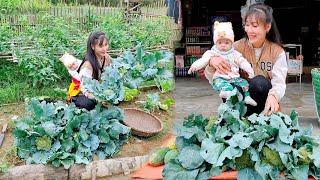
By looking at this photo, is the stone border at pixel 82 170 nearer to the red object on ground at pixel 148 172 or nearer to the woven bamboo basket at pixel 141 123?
the red object on ground at pixel 148 172

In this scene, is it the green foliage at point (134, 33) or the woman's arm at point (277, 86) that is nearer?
the woman's arm at point (277, 86)

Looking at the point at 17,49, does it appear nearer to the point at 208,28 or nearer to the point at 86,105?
the point at 86,105

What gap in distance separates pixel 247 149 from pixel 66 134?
1.79m

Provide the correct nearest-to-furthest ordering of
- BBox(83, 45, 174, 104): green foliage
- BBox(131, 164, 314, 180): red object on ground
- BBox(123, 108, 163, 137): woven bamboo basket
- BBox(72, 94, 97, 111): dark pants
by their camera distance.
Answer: BBox(131, 164, 314, 180): red object on ground → BBox(83, 45, 174, 104): green foliage → BBox(72, 94, 97, 111): dark pants → BBox(123, 108, 163, 137): woven bamboo basket

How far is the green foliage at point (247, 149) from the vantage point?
3.56 meters

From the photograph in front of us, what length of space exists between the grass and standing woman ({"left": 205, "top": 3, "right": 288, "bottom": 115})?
3269 millimetres

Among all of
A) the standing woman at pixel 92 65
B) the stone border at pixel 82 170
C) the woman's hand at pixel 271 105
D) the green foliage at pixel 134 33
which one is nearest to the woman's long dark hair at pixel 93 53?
the standing woman at pixel 92 65

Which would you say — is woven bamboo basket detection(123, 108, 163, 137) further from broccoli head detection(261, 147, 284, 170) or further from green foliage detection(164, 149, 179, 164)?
broccoli head detection(261, 147, 284, 170)

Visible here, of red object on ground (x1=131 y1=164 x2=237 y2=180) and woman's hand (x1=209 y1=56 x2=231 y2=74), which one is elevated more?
woman's hand (x1=209 y1=56 x2=231 y2=74)

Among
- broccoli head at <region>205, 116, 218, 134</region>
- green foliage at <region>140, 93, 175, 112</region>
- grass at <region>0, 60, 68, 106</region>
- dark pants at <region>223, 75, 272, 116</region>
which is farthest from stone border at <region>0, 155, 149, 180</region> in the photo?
grass at <region>0, 60, 68, 106</region>

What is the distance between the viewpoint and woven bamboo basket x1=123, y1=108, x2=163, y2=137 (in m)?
5.33

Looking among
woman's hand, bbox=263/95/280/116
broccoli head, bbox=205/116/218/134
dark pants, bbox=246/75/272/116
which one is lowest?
broccoli head, bbox=205/116/218/134

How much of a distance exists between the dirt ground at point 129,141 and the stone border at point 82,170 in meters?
0.24

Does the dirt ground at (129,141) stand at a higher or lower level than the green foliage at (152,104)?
lower
